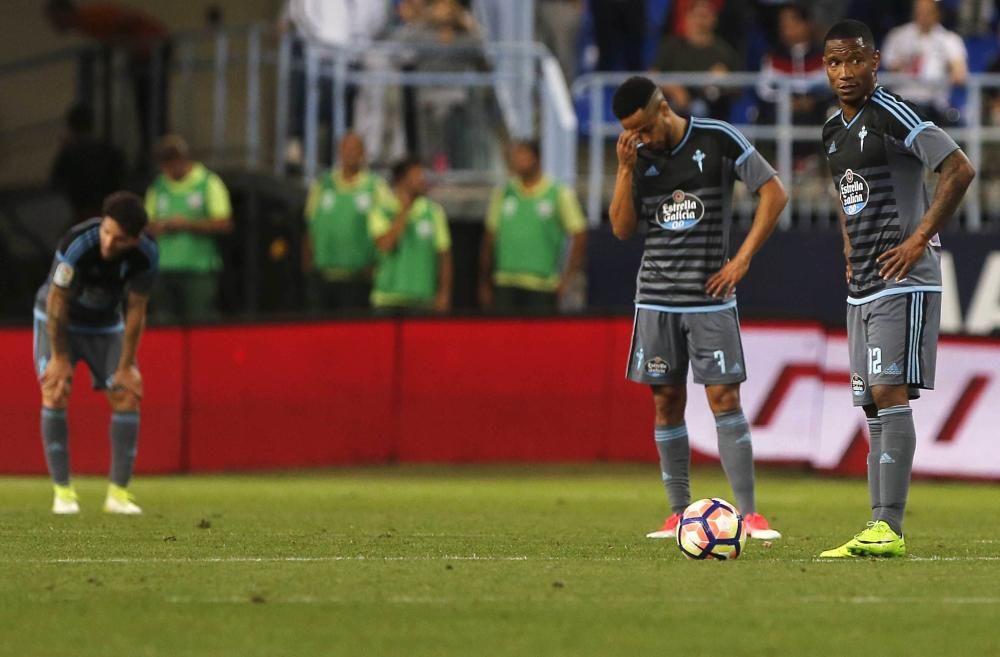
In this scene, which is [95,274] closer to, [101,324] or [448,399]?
[101,324]

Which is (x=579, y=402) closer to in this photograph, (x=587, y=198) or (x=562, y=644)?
(x=587, y=198)

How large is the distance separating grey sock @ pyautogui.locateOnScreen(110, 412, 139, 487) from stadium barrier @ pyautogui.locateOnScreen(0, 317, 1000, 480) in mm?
4398

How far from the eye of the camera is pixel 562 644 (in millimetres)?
6246

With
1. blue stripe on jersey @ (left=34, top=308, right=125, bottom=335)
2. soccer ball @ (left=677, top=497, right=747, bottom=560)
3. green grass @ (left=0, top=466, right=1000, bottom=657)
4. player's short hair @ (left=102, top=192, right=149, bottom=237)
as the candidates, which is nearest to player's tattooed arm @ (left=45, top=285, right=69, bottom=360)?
blue stripe on jersey @ (left=34, top=308, right=125, bottom=335)

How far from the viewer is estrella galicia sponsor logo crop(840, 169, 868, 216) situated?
9.05 metres

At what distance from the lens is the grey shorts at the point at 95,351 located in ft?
40.9

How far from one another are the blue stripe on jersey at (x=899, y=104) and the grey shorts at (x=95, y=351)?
18.4ft

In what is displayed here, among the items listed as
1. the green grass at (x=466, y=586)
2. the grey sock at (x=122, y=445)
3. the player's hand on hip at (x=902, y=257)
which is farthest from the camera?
the grey sock at (x=122, y=445)

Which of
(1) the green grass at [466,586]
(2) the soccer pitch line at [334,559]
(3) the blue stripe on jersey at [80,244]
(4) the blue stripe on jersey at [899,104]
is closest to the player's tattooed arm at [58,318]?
(3) the blue stripe on jersey at [80,244]

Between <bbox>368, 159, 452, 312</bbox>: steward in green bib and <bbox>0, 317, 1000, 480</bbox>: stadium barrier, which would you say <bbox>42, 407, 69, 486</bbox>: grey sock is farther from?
<bbox>368, 159, 452, 312</bbox>: steward in green bib

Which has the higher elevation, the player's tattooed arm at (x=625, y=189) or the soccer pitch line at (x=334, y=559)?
the player's tattooed arm at (x=625, y=189)

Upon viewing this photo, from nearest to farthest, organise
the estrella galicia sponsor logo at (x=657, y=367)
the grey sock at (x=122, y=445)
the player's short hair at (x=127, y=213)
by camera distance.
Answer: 1. the estrella galicia sponsor logo at (x=657, y=367)
2. the player's short hair at (x=127, y=213)
3. the grey sock at (x=122, y=445)

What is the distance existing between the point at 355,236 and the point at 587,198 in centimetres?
263

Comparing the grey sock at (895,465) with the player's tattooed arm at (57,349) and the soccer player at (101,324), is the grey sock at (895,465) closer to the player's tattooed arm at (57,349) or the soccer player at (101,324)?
the soccer player at (101,324)
